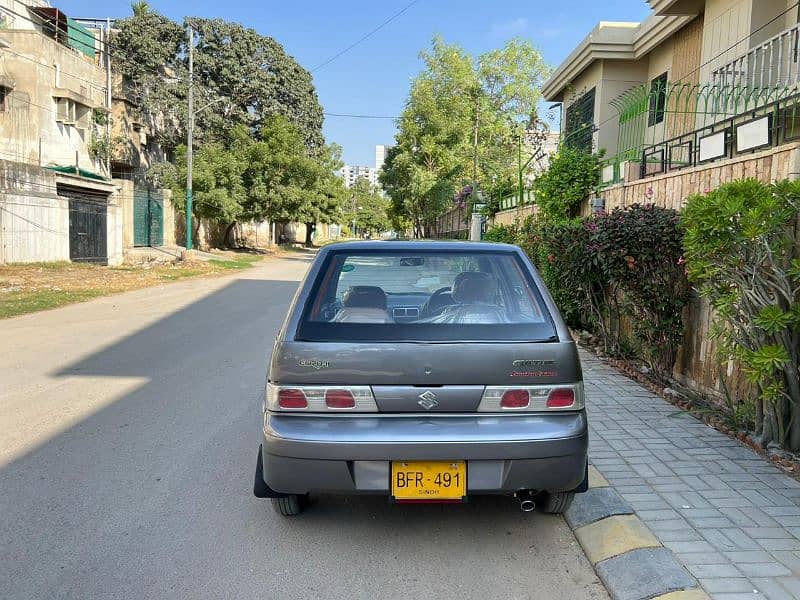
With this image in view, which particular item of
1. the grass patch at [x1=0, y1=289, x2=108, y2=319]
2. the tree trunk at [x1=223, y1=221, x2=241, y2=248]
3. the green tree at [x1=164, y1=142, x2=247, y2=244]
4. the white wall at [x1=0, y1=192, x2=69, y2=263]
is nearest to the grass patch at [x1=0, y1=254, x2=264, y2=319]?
the grass patch at [x1=0, y1=289, x2=108, y2=319]

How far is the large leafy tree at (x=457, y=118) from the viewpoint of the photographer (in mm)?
31281

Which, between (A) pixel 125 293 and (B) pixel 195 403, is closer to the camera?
(B) pixel 195 403

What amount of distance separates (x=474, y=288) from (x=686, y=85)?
544cm

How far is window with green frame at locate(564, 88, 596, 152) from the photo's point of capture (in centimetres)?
1339

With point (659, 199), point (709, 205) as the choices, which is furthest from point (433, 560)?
point (659, 199)

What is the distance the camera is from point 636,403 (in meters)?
5.74

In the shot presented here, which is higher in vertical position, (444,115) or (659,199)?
(444,115)

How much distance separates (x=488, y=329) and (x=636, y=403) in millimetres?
3213

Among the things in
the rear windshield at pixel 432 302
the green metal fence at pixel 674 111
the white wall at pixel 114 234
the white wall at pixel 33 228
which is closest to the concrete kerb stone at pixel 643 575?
the rear windshield at pixel 432 302

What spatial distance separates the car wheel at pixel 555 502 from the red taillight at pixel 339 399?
4.20 ft

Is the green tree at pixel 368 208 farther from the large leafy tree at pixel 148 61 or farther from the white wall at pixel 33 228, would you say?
the white wall at pixel 33 228

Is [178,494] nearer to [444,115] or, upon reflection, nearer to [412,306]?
[412,306]

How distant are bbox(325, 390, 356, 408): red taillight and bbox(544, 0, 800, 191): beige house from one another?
12.7 feet

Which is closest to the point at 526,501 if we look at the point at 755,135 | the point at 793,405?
the point at 793,405
